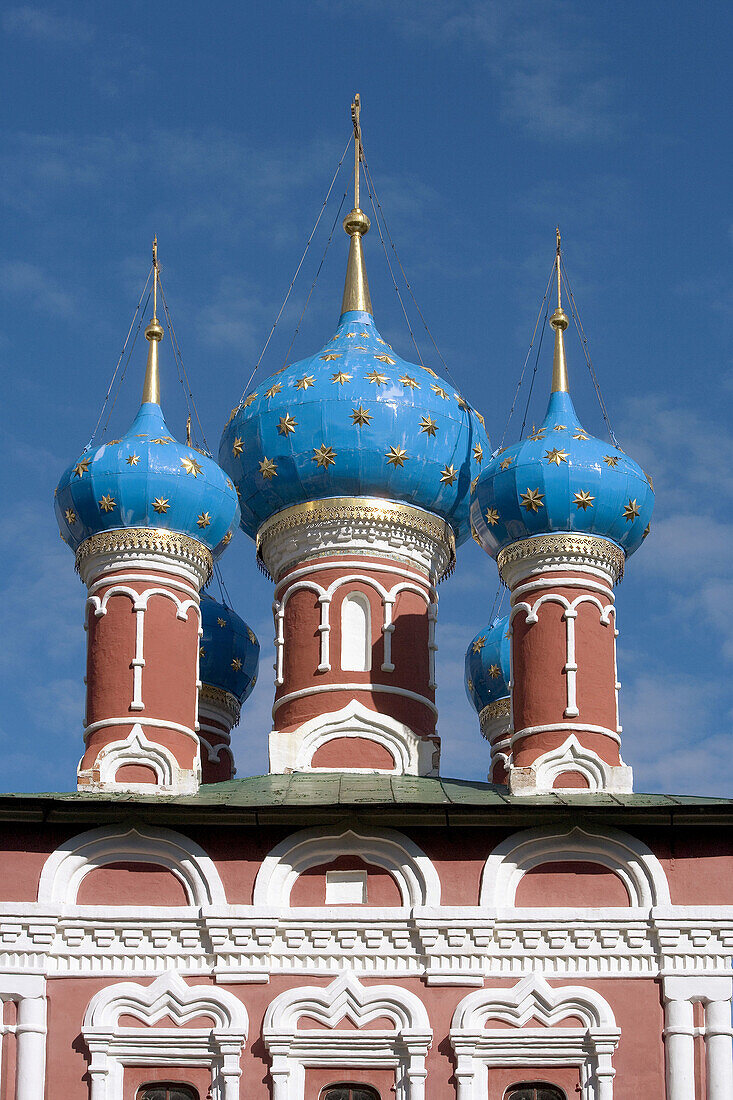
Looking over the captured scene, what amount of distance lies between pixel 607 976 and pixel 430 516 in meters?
5.09

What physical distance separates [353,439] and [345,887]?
4.61 metres

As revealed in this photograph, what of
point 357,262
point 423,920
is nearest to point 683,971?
point 423,920

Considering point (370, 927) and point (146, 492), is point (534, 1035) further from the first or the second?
point (146, 492)

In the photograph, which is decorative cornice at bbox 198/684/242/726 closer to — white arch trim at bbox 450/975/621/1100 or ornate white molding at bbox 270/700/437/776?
ornate white molding at bbox 270/700/437/776

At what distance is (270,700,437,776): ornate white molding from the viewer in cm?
1814

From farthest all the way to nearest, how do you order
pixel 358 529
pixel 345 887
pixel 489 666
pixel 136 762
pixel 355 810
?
pixel 489 666 < pixel 358 529 < pixel 136 762 < pixel 345 887 < pixel 355 810

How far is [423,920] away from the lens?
607 inches

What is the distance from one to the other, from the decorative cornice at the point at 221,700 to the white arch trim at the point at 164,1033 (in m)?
5.52

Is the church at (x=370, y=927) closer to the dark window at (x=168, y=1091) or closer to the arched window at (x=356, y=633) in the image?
the dark window at (x=168, y=1091)

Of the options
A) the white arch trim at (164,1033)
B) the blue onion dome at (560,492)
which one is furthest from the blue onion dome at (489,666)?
the white arch trim at (164,1033)

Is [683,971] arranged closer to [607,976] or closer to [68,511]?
[607,976]

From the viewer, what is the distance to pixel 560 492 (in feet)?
59.3

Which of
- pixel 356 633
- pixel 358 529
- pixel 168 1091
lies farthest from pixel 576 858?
pixel 358 529

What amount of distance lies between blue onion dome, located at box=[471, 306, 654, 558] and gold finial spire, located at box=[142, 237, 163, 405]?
2878 mm
